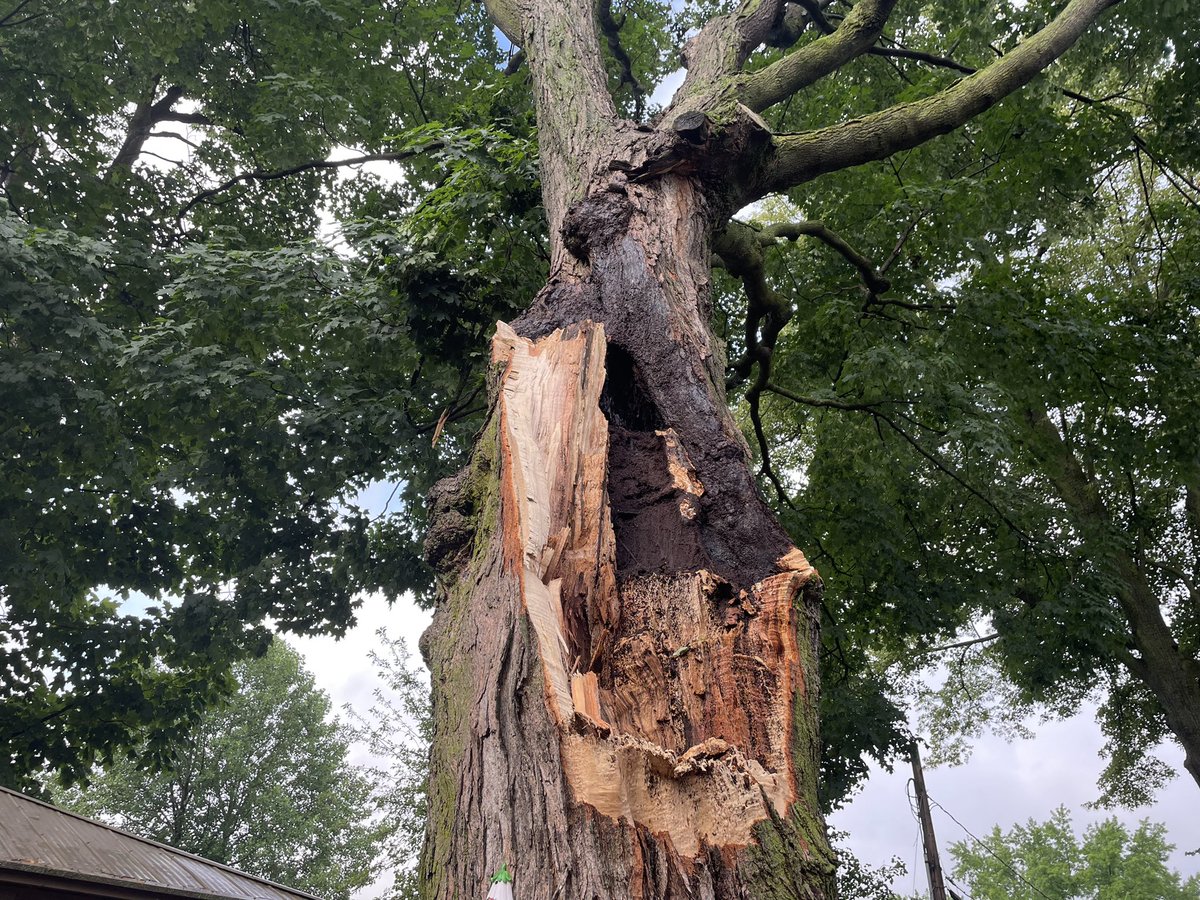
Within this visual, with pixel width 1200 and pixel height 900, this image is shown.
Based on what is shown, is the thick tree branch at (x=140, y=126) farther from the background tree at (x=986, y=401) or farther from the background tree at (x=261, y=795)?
the background tree at (x=261, y=795)

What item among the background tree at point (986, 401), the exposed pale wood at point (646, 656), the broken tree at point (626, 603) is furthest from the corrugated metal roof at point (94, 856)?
the background tree at point (986, 401)

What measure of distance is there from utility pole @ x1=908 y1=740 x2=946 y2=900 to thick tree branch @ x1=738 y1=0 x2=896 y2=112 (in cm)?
887

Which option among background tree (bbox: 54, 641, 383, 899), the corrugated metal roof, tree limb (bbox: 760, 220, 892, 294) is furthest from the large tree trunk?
background tree (bbox: 54, 641, 383, 899)

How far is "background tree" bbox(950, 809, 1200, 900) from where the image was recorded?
1382 inches

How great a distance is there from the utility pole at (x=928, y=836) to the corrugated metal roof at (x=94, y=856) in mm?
8465

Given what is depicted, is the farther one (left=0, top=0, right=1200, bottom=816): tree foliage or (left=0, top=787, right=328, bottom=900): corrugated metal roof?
(left=0, top=0, right=1200, bottom=816): tree foliage

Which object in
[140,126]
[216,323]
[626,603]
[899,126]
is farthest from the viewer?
[140,126]

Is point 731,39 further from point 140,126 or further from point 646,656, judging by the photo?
point 140,126

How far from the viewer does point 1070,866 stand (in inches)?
1469

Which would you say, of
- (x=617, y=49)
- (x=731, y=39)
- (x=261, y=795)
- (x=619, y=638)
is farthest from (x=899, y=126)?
(x=261, y=795)

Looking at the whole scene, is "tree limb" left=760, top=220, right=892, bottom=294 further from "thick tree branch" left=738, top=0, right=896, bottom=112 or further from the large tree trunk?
the large tree trunk

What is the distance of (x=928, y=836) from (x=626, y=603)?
460 inches

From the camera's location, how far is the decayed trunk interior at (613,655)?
170cm

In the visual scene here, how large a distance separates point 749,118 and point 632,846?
10.9ft
